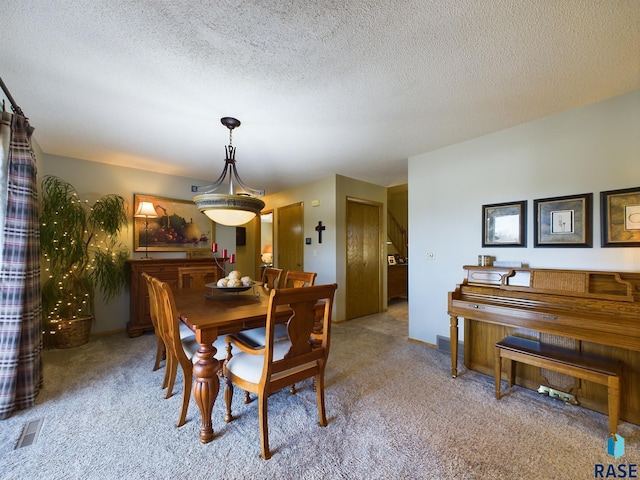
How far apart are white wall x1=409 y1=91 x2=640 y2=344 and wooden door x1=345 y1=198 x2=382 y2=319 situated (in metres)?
1.18

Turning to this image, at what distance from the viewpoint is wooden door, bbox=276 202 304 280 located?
4898 mm

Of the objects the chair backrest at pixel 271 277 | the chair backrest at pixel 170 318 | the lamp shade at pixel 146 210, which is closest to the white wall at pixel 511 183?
the chair backrest at pixel 271 277

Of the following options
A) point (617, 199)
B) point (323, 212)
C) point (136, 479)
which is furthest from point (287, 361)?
point (323, 212)

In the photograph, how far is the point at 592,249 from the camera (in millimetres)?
2152

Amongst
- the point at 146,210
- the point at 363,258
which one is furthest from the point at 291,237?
the point at 146,210

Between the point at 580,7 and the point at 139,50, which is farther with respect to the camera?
the point at 139,50

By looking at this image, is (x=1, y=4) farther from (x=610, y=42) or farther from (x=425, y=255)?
(x=425, y=255)

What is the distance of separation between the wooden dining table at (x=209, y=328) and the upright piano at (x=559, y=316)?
178cm

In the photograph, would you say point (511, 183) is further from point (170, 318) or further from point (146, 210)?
point (146, 210)

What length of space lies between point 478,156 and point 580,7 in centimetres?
163

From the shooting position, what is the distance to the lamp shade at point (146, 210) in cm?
367

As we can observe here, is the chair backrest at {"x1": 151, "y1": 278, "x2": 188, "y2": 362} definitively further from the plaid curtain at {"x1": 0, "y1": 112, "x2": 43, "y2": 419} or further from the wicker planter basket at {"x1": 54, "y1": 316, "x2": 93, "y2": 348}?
the wicker planter basket at {"x1": 54, "y1": 316, "x2": 93, "y2": 348}

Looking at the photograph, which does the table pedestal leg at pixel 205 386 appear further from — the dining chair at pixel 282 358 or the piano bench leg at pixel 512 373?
the piano bench leg at pixel 512 373

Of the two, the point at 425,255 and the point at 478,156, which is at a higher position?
the point at 478,156
